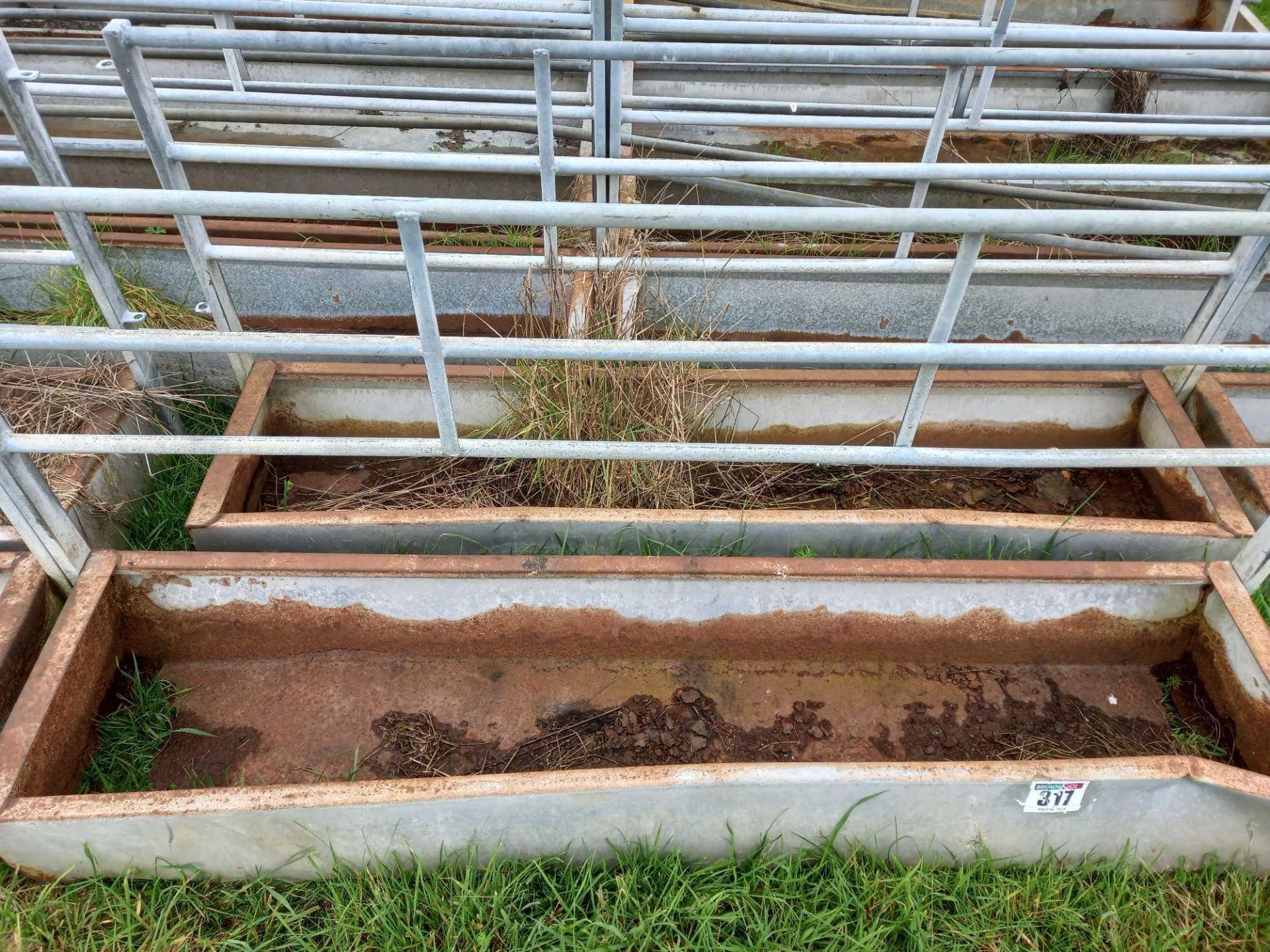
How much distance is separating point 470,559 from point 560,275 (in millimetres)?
1131

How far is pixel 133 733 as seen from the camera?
91.3 inches

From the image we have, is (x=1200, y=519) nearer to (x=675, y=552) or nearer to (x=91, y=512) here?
(x=675, y=552)

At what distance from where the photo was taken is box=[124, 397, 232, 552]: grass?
282 cm

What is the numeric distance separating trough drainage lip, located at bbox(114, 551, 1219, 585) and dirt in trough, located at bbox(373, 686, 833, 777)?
42 cm

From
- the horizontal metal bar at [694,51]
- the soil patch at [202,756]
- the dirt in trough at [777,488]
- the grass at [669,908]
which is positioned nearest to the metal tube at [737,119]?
the horizontal metal bar at [694,51]

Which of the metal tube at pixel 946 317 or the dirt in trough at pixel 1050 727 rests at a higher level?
the metal tube at pixel 946 317

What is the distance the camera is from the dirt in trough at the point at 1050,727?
2.44 metres

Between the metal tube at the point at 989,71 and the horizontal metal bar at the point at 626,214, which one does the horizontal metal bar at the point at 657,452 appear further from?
the metal tube at the point at 989,71

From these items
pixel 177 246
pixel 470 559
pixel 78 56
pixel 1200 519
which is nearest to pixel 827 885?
pixel 470 559

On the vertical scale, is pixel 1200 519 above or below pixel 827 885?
above

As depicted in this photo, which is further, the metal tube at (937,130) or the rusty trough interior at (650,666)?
the metal tube at (937,130)

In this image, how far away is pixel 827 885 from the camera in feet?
6.72

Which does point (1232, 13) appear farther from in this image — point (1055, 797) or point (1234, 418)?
point (1055, 797)

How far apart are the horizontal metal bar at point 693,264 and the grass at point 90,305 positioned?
48 cm
